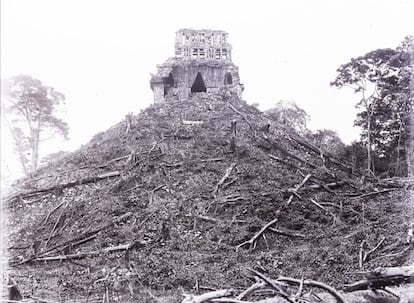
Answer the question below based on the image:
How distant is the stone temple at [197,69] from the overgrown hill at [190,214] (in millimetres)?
5078

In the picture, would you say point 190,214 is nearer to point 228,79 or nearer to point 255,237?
point 255,237

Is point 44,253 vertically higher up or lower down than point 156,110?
lower down

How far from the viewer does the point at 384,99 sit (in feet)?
75.3

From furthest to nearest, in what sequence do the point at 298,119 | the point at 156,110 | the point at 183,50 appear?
the point at 298,119 → the point at 183,50 → the point at 156,110

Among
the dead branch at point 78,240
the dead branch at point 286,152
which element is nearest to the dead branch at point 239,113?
the dead branch at point 286,152

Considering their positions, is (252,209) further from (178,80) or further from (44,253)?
(178,80)

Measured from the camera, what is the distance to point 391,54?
22.3 m

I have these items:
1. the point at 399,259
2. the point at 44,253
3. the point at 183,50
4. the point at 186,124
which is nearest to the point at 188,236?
the point at 44,253

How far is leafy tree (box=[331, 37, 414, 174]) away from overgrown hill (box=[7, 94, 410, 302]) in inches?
289

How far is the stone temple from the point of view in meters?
22.8

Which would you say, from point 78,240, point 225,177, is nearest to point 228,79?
point 225,177

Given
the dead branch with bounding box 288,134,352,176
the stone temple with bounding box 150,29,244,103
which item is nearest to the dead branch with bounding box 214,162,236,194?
the dead branch with bounding box 288,134,352,176

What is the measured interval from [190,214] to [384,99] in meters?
15.9

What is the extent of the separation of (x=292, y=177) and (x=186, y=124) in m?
5.24
